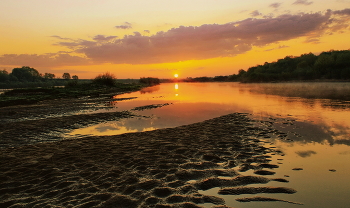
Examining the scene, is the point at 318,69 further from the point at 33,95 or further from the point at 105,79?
the point at 33,95

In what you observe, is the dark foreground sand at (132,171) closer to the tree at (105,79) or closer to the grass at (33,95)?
the grass at (33,95)

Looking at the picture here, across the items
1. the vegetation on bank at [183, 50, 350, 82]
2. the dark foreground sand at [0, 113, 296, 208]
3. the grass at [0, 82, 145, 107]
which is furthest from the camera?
the vegetation on bank at [183, 50, 350, 82]

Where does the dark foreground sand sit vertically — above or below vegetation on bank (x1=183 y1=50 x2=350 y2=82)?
below

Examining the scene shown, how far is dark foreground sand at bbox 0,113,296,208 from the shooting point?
4332mm

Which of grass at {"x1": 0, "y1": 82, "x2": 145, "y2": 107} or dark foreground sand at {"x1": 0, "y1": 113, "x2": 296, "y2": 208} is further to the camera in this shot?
grass at {"x1": 0, "y1": 82, "x2": 145, "y2": 107}

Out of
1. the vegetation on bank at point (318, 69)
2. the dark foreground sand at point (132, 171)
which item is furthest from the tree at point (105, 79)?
the vegetation on bank at point (318, 69)

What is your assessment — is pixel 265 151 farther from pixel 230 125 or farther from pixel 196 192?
pixel 230 125

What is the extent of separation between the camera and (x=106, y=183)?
499 cm

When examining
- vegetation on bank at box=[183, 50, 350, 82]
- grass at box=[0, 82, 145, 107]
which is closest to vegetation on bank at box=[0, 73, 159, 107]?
grass at box=[0, 82, 145, 107]

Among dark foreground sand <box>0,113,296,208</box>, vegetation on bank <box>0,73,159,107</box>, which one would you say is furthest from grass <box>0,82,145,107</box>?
dark foreground sand <box>0,113,296,208</box>

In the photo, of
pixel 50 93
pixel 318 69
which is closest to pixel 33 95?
pixel 50 93

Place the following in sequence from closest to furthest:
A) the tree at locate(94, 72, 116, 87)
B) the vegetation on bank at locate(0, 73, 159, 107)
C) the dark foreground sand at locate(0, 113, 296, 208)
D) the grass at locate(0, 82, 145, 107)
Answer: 1. the dark foreground sand at locate(0, 113, 296, 208)
2. the grass at locate(0, 82, 145, 107)
3. the vegetation on bank at locate(0, 73, 159, 107)
4. the tree at locate(94, 72, 116, 87)

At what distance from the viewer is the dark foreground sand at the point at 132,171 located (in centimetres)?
433

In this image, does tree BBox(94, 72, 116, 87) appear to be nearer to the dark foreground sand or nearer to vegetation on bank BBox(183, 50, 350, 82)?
the dark foreground sand
